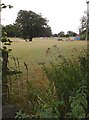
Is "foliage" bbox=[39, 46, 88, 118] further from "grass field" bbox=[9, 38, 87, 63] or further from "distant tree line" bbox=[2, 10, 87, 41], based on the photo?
"grass field" bbox=[9, 38, 87, 63]

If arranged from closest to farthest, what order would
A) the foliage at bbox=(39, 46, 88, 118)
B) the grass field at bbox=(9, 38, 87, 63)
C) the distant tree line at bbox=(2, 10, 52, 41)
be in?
the foliage at bbox=(39, 46, 88, 118) → the distant tree line at bbox=(2, 10, 52, 41) → the grass field at bbox=(9, 38, 87, 63)

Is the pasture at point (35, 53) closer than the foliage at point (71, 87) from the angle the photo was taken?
No

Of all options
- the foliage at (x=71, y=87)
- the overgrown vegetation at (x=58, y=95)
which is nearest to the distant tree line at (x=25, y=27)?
the overgrown vegetation at (x=58, y=95)

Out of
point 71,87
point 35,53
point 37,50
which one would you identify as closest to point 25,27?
point 37,50

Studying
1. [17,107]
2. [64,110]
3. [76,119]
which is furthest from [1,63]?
[76,119]

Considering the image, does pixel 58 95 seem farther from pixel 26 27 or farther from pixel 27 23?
pixel 27 23

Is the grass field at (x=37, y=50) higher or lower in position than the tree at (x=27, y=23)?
lower

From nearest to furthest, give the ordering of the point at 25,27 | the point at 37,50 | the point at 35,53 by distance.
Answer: the point at 35,53 < the point at 37,50 < the point at 25,27

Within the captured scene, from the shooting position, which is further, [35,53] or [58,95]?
[35,53]

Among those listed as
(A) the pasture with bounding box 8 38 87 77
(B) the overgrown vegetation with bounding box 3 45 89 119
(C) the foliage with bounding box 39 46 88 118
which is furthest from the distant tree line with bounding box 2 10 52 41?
(C) the foliage with bounding box 39 46 88 118

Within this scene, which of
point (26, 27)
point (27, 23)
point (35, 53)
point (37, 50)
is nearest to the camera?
point (35, 53)

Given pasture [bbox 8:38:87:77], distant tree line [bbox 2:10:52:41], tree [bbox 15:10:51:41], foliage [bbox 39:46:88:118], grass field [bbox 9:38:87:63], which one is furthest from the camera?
grass field [bbox 9:38:87:63]

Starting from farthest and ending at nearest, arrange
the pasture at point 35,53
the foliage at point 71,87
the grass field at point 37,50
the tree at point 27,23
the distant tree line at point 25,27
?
the grass field at point 37,50
the tree at point 27,23
the pasture at point 35,53
the distant tree line at point 25,27
the foliage at point 71,87

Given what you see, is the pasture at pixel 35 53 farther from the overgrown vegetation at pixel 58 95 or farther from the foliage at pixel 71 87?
the foliage at pixel 71 87
